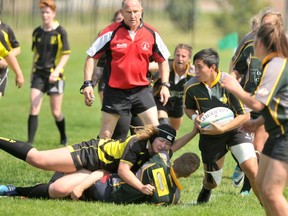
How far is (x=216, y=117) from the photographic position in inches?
299

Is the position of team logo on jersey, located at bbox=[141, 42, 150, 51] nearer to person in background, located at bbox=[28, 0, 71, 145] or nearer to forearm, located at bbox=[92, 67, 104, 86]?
forearm, located at bbox=[92, 67, 104, 86]

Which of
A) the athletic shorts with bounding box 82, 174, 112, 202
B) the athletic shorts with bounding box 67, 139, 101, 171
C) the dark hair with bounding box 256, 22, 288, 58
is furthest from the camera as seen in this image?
the athletic shorts with bounding box 67, 139, 101, 171

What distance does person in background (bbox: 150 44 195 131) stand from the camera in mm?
10281

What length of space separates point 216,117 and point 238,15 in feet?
128

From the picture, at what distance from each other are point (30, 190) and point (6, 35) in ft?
11.1

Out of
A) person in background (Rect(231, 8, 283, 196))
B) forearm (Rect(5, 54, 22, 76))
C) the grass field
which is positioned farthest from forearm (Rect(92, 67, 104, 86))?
person in background (Rect(231, 8, 283, 196))

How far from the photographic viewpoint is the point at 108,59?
903cm

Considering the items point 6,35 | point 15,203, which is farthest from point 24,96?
point 15,203

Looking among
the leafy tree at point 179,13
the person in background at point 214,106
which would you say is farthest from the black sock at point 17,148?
the leafy tree at point 179,13

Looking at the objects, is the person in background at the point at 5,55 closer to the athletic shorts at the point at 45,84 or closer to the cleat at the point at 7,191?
the athletic shorts at the point at 45,84

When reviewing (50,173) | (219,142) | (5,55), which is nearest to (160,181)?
(219,142)

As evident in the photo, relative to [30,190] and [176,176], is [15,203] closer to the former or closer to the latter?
[30,190]

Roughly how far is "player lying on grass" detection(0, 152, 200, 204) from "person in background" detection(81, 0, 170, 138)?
1.13m

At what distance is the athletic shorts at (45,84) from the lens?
506 inches
